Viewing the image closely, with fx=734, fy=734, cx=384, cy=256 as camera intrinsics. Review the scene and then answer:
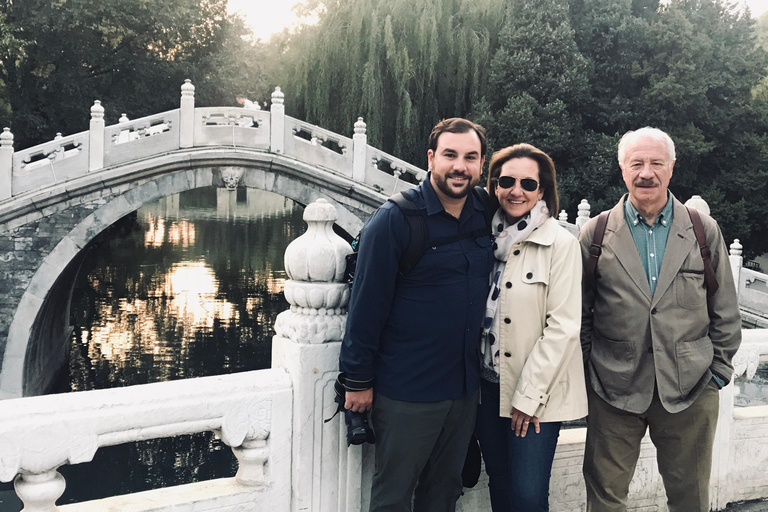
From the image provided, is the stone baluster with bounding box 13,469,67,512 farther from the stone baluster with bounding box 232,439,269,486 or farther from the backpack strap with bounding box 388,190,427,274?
the backpack strap with bounding box 388,190,427,274

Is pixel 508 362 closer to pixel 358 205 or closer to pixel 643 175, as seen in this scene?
pixel 643 175

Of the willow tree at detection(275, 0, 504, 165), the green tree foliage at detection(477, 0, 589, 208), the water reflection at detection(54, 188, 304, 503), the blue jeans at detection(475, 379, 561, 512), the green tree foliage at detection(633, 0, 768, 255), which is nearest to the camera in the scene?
the blue jeans at detection(475, 379, 561, 512)

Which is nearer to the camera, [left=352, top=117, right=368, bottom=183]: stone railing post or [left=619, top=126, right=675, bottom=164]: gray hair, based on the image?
[left=619, top=126, right=675, bottom=164]: gray hair

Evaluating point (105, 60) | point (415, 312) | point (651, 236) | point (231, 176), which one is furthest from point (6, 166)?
point (651, 236)

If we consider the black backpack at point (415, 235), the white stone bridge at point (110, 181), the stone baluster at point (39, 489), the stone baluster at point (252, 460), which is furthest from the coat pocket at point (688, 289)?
the white stone bridge at point (110, 181)

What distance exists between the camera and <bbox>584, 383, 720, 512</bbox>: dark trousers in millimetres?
2375

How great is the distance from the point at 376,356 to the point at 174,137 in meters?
9.28

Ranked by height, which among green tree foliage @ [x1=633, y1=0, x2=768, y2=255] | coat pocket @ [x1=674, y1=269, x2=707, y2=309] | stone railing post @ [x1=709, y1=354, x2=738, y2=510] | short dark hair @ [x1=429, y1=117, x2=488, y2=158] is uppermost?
green tree foliage @ [x1=633, y1=0, x2=768, y2=255]

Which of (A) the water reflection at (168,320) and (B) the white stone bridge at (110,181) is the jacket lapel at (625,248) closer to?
(A) the water reflection at (168,320)

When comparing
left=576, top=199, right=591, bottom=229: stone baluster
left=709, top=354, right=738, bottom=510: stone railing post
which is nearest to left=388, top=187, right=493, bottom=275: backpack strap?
left=709, top=354, right=738, bottom=510: stone railing post

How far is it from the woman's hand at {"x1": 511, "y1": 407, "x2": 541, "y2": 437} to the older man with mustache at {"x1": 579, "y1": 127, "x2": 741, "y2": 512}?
0.30 metres

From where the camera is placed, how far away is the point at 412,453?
2.19 m

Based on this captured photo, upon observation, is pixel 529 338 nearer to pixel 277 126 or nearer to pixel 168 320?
pixel 277 126

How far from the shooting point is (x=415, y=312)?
2158 mm
